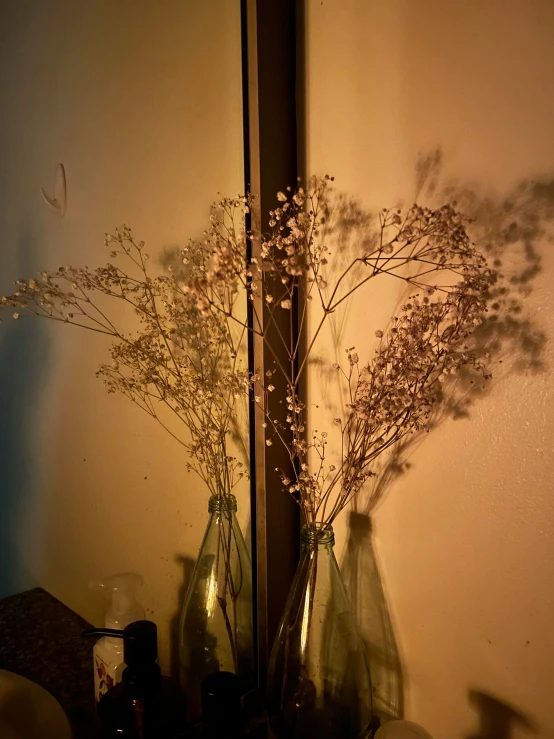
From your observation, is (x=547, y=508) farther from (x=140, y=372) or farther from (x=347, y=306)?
(x=140, y=372)

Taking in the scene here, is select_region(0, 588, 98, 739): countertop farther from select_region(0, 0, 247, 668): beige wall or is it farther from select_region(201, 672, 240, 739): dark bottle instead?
select_region(201, 672, 240, 739): dark bottle

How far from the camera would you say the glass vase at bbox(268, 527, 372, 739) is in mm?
663

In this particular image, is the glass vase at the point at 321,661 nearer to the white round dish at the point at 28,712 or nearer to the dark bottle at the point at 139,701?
the dark bottle at the point at 139,701

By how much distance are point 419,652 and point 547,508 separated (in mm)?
281

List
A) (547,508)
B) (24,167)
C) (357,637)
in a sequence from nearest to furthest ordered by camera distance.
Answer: (547,508) < (357,637) < (24,167)

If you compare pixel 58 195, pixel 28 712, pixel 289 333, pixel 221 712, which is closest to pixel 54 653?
pixel 28 712

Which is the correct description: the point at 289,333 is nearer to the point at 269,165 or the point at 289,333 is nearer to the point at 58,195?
the point at 269,165

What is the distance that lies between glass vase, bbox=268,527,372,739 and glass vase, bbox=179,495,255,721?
13 cm

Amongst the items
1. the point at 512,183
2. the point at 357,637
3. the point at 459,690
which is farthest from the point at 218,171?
the point at 459,690

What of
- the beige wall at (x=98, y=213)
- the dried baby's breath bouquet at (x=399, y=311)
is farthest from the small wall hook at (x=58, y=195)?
the dried baby's breath bouquet at (x=399, y=311)

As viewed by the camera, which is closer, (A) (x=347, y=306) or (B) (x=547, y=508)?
(B) (x=547, y=508)

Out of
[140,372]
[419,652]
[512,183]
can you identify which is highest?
[512,183]

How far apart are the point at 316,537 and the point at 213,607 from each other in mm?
238

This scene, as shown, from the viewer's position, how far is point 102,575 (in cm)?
82
